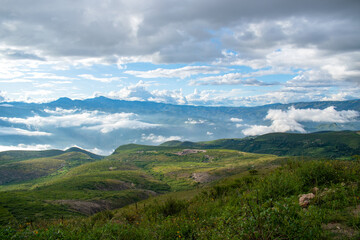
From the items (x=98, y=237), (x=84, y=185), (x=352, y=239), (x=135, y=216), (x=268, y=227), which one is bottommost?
(x=84, y=185)

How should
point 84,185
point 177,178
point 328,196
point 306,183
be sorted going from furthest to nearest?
1. point 177,178
2. point 84,185
3. point 306,183
4. point 328,196

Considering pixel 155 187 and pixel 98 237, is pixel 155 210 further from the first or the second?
pixel 155 187

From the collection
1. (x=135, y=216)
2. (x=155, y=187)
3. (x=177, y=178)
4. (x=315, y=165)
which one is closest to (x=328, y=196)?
(x=315, y=165)

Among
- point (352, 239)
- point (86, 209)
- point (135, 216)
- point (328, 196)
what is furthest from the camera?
point (86, 209)

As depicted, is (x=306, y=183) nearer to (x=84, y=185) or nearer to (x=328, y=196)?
(x=328, y=196)

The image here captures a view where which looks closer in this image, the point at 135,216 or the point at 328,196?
the point at 328,196

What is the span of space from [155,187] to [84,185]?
3834 cm

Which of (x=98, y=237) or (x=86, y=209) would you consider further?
(x=86, y=209)

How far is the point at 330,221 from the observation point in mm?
7320

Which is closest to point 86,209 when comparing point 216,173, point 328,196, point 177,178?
point 328,196

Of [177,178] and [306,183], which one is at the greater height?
[306,183]

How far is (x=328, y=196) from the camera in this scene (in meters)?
9.05

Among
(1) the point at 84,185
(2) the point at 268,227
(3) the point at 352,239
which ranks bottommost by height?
(1) the point at 84,185

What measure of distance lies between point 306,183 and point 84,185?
103 meters
